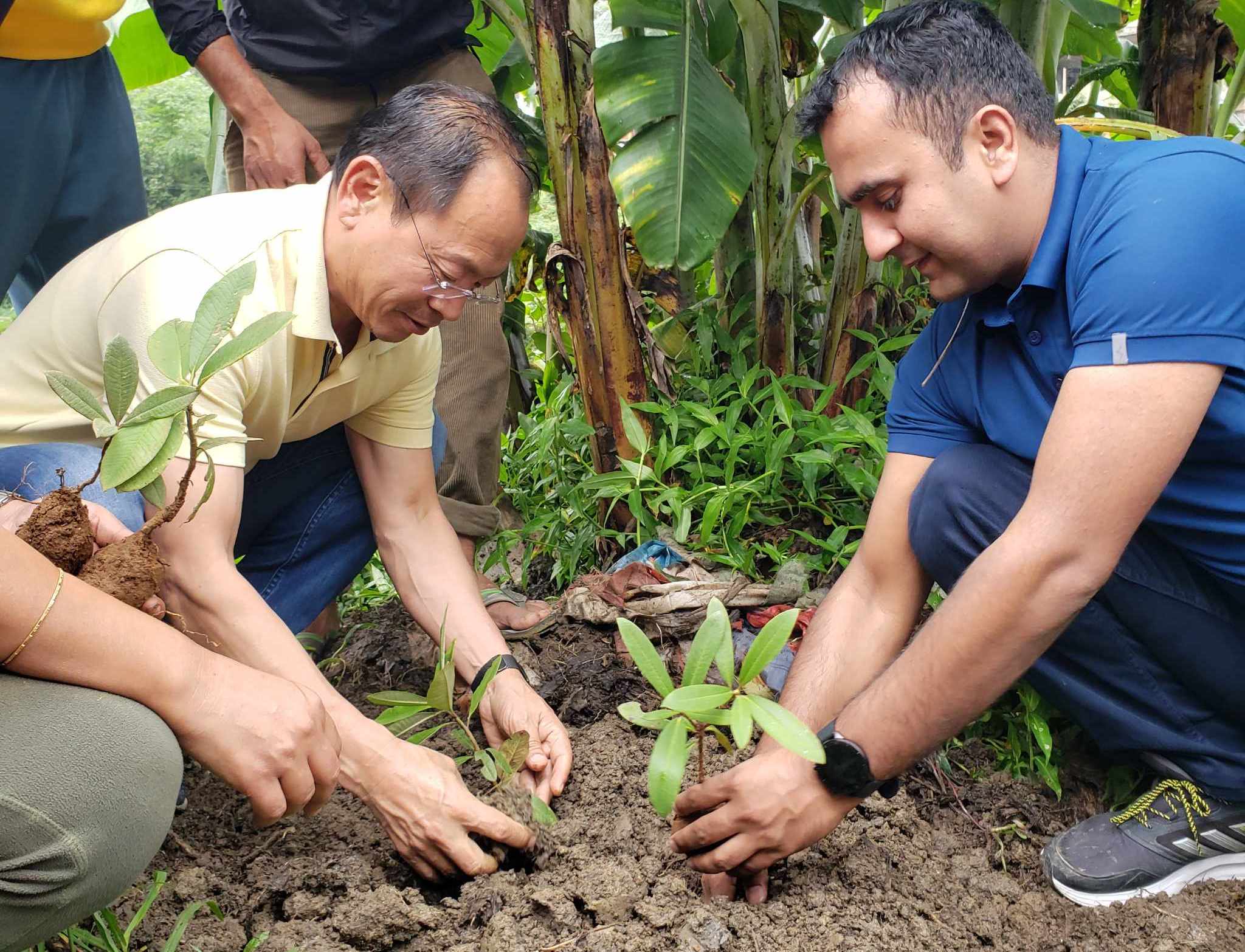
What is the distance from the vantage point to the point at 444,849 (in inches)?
57.1

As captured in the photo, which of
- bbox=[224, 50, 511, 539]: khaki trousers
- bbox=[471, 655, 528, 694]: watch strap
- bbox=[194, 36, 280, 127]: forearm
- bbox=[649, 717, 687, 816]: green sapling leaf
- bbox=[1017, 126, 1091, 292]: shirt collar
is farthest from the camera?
bbox=[224, 50, 511, 539]: khaki trousers

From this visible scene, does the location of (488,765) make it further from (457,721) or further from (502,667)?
(502,667)

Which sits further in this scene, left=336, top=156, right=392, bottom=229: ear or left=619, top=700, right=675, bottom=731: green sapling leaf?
left=336, top=156, right=392, bottom=229: ear

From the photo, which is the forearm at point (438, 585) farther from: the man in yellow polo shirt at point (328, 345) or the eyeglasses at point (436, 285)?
the eyeglasses at point (436, 285)

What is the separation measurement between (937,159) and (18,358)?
1.30 meters

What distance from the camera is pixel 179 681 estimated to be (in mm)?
1120

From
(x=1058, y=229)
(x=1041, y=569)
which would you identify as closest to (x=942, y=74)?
(x=1058, y=229)

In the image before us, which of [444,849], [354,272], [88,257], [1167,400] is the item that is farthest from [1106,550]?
[88,257]

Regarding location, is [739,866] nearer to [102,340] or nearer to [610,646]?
[610,646]

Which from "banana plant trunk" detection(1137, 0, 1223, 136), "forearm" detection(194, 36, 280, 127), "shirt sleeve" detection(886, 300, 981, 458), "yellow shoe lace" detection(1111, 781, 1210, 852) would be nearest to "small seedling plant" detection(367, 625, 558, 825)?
"shirt sleeve" detection(886, 300, 981, 458)

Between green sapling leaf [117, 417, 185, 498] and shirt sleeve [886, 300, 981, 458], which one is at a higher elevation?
green sapling leaf [117, 417, 185, 498]

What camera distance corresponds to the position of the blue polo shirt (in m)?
1.28

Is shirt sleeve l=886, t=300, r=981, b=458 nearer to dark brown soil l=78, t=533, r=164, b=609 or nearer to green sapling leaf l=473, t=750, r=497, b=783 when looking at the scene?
green sapling leaf l=473, t=750, r=497, b=783

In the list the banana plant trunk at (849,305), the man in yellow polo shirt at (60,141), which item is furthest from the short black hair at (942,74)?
the man in yellow polo shirt at (60,141)
